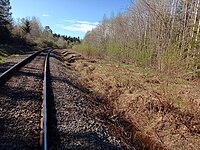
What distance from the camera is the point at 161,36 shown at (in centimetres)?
2720

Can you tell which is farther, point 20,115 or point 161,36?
point 161,36

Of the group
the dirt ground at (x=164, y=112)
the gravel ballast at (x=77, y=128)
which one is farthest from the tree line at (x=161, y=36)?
the gravel ballast at (x=77, y=128)

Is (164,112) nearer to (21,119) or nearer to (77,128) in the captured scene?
(77,128)

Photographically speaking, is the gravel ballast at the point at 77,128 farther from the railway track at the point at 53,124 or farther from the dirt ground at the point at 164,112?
the dirt ground at the point at 164,112

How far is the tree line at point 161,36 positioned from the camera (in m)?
18.8

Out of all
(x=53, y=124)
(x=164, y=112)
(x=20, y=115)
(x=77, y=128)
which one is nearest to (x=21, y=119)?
(x=20, y=115)

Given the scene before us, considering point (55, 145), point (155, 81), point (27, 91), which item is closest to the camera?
point (55, 145)

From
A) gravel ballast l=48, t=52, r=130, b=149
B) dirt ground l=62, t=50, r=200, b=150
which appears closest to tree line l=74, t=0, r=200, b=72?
dirt ground l=62, t=50, r=200, b=150

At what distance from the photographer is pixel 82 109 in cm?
894

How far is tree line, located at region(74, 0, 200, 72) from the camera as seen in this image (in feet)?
61.6

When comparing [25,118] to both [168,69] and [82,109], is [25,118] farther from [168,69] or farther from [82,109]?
[168,69]

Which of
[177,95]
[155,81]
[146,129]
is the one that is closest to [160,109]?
[146,129]

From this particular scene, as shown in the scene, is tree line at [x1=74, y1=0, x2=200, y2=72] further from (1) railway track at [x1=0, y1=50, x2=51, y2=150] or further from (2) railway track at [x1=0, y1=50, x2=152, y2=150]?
(1) railway track at [x1=0, y1=50, x2=51, y2=150]

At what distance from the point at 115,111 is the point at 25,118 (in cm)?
418
